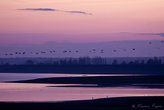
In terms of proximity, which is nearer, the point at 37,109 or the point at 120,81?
the point at 37,109

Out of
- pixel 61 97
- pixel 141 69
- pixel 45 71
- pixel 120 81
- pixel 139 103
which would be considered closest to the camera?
pixel 139 103

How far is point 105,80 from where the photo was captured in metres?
88.9

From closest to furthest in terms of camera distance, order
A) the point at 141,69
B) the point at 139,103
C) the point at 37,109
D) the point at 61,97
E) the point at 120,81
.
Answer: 1. the point at 37,109
2. the point at 139,103
3. the point at 61,97
4. the point at 120,81
5. the point at 141,69

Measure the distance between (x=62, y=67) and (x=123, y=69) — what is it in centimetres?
2613

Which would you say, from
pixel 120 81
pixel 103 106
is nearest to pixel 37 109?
pixel 103 106

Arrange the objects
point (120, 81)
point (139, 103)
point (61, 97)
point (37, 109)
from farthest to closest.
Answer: point (120, 81), point (61, 97), point (139, 103), point (37, 109)

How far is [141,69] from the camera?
15950 centimetres

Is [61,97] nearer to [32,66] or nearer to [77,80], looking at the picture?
[77,80]

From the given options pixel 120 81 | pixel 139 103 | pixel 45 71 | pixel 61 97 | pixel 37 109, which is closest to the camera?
pixel 37 109

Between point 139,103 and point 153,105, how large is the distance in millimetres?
2984

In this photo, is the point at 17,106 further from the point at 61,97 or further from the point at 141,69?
the point at 141,69

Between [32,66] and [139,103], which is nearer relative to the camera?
[139,103]

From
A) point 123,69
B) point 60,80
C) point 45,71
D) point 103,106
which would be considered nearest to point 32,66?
point 45,71

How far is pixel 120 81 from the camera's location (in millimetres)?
87562
